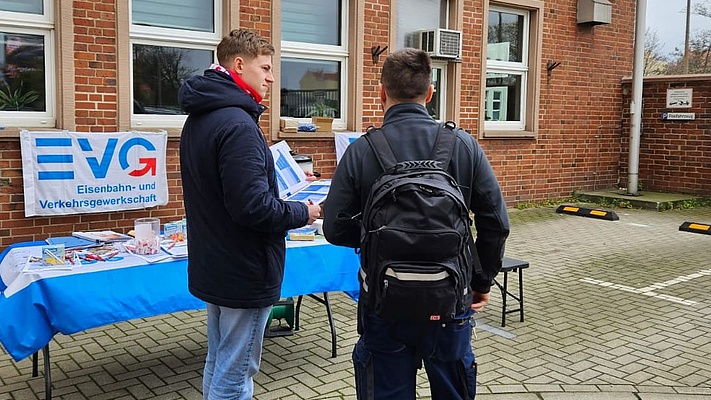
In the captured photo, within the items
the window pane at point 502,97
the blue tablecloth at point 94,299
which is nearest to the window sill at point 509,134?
the window pane at point 502,97

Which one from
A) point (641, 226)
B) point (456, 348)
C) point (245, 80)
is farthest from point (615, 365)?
point (641, 226)

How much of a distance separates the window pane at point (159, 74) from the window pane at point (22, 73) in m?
0.97

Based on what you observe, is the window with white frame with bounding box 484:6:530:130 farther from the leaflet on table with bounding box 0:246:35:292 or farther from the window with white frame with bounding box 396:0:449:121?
the leaflet on table with bounding box 0:246:35:292

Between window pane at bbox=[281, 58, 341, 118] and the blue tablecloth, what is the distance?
15.9 ft

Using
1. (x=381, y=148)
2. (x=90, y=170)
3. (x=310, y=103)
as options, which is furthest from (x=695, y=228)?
(x=381, y=148)

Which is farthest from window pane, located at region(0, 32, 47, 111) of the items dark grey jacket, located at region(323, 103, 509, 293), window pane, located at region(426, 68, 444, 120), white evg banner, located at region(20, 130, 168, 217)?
window pane, located at region(426, 68, 444, 120)

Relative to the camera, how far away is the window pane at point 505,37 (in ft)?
38.3

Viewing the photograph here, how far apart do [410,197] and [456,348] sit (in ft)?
2.18

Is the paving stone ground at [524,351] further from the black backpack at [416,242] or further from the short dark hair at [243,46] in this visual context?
the short dark hair at [243,46]

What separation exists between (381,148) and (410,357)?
2.75ft

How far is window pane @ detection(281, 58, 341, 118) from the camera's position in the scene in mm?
9008

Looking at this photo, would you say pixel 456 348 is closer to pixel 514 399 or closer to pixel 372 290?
pixel 372 290

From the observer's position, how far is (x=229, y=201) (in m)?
2.89

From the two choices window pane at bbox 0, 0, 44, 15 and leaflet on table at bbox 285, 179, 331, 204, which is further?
window pane at bbox 0, 0, 44, 15
